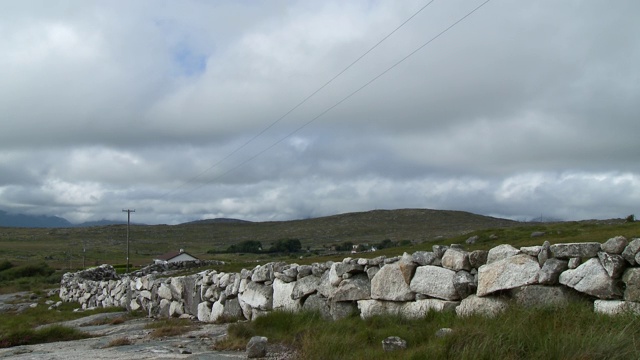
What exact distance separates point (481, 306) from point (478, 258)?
2.40ft

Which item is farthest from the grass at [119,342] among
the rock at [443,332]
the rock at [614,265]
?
the rock at [614,265]

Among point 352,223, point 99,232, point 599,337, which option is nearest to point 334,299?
point 599,337

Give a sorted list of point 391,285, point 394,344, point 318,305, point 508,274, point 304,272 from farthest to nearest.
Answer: point 304,272, point 318,305, point 391,285, point 508,274, point 394,344

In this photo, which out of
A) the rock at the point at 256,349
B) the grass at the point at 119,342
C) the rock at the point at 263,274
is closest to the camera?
the rock at the point at 256,349

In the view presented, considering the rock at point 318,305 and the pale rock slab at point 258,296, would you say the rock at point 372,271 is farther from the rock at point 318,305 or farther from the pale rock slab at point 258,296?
the pale rock slab at point 258,296

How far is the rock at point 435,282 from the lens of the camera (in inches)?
306

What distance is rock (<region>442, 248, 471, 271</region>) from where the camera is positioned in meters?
7.80

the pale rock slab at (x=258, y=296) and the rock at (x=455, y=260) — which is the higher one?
the rock at (x=455, y=260)

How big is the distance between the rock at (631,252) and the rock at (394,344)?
2551 millimetres

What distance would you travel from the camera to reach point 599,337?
199 inches

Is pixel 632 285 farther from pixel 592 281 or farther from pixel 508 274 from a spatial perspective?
pixel 508 274

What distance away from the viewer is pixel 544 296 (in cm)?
667

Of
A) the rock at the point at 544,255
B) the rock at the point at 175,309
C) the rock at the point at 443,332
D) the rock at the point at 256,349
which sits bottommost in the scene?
the rock at the point at 175,309

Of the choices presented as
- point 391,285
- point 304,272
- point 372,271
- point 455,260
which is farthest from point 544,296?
point 304,272
